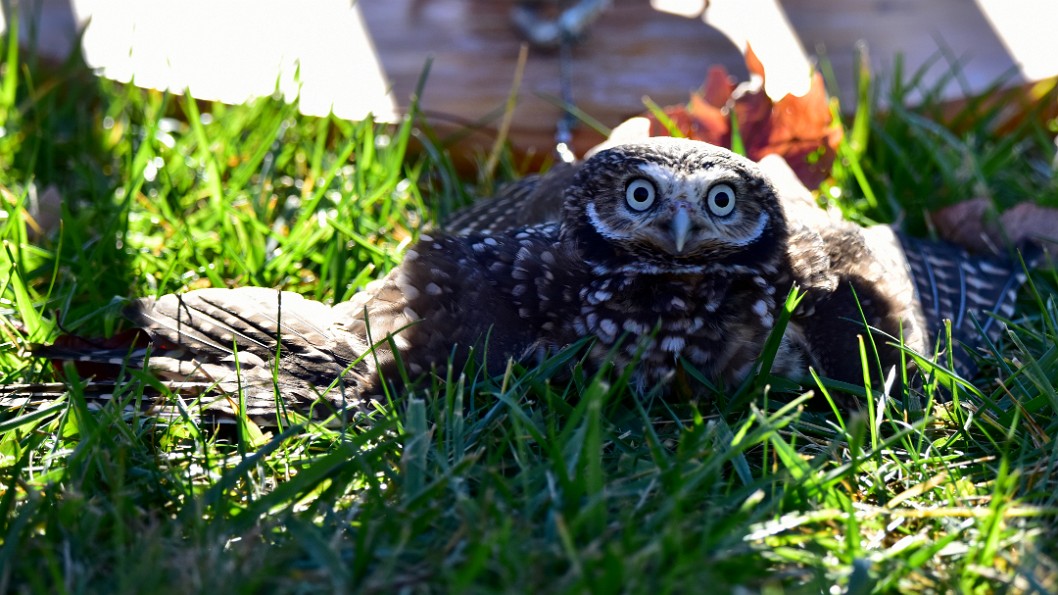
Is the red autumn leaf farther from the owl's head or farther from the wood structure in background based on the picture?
the owl's head

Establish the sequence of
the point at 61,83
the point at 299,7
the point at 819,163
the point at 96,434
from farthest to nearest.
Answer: the point at 299,7 < the point at 61,83 < the point at 819,163 < the point at 96,434

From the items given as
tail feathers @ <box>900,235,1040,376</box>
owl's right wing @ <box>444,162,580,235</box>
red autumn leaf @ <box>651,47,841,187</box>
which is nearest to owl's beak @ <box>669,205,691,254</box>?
owl's right wing @ <box>444,162,580,235</box>

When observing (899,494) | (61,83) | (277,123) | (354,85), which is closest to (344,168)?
(277,123)

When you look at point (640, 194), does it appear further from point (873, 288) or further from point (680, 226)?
point (873, 288)

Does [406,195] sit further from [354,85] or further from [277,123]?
[354,85]

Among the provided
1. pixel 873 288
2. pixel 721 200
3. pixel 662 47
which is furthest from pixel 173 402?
pixel 662 47

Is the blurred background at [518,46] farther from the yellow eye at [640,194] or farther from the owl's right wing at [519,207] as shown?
the yellow eye at [640,194]

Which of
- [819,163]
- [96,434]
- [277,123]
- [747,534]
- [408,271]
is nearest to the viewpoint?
[747,534]
